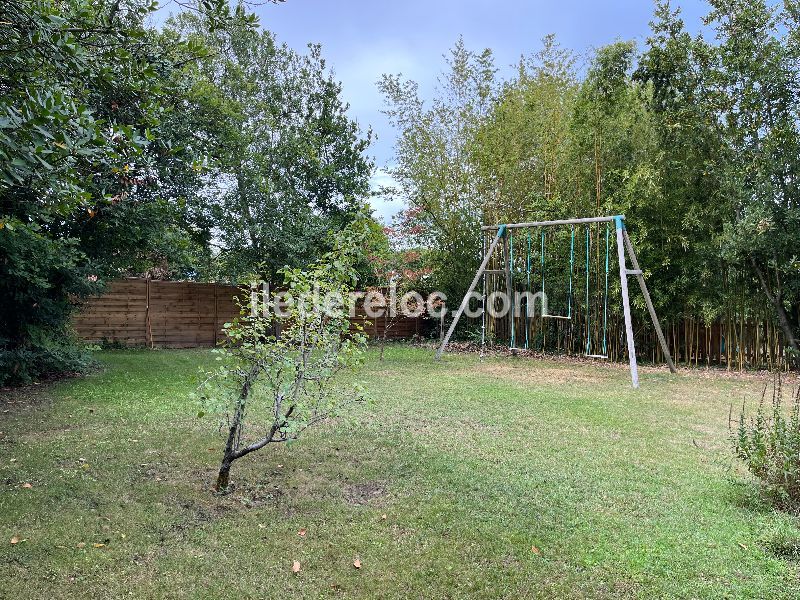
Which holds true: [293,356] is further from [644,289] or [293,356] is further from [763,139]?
[763,139]

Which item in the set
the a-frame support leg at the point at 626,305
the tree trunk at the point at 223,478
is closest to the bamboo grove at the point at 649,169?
the a-frame support leg at the point at 626,305

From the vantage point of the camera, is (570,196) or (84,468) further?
(570,196)

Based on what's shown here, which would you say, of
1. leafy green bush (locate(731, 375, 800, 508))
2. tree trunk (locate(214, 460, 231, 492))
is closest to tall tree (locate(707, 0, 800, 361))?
leafy green bush (locate(731, 375, 800, 508))

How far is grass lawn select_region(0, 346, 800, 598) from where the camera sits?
1977 mm

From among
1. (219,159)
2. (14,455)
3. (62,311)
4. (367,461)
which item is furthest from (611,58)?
(14,455)

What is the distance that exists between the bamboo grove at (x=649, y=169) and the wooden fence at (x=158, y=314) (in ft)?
10.5

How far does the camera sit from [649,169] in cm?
787

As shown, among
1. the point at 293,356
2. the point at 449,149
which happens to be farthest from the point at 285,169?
the point at 293,356

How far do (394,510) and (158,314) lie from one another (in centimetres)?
822

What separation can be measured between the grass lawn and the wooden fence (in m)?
4.70

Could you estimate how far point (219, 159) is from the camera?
725 centimetres

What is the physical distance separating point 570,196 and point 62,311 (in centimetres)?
773

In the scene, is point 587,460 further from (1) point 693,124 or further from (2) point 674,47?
(2) point 674,47

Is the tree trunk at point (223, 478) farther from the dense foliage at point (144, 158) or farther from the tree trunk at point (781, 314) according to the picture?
the tree trunk at point (781, 314)
